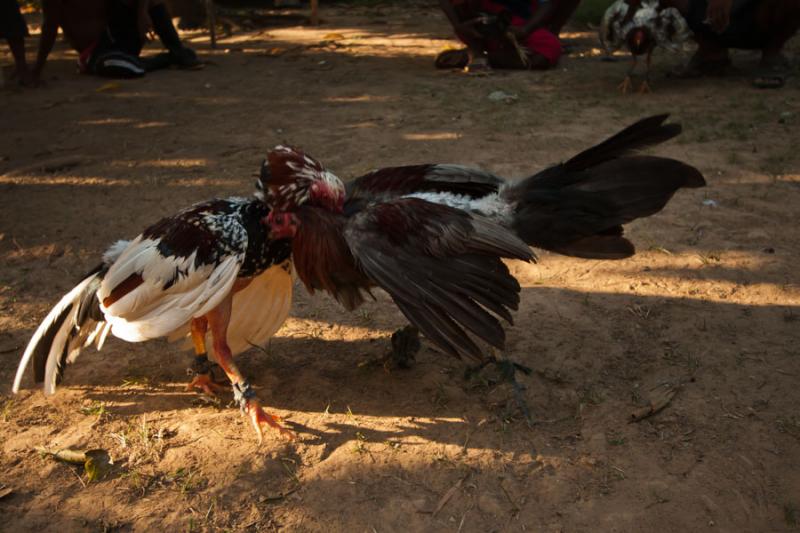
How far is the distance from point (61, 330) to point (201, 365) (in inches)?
23.6

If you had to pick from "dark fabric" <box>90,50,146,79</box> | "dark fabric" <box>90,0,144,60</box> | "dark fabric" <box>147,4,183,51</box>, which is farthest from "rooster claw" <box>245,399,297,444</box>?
"dark fabric" <box>147,4,183,51</box>

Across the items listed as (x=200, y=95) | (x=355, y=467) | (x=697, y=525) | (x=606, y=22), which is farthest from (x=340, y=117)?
(x=697, y=525)

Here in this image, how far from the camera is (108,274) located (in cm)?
279

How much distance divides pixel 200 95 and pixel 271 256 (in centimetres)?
532

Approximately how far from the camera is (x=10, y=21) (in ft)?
24.7

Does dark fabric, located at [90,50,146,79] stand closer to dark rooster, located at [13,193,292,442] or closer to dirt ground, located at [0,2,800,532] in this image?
dirt ground, located at [0,2,800,532]

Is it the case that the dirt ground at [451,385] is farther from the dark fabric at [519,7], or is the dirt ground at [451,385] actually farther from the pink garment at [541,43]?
the dark fabric at [519,7]

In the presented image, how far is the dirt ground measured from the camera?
246cm

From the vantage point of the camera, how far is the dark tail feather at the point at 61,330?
2920 mm

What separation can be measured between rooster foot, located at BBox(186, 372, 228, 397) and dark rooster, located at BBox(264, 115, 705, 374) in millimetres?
714

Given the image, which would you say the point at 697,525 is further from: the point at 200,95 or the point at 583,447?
the point at 200,95

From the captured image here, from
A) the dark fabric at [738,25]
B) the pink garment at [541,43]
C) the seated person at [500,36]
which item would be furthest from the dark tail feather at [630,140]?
the pink garment at [541,43]

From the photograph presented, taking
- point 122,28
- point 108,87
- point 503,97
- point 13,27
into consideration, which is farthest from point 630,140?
point 122,28

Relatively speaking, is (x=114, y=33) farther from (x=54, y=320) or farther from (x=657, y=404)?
(x=657, y=404)
